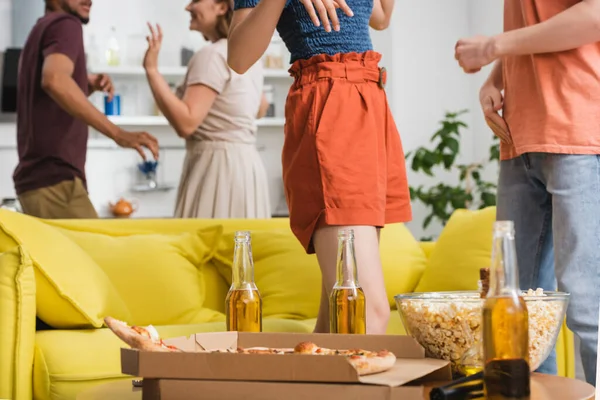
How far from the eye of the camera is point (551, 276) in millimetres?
1657

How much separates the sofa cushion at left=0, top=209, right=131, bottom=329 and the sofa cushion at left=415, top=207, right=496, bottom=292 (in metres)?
0.96

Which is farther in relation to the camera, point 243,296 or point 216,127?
point 216,127

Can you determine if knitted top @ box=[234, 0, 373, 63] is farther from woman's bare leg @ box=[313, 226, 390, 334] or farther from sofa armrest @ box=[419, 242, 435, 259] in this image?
sofa armrest @ box=[419, 242, 435, 259]

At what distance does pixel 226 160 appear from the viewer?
9.86 feet

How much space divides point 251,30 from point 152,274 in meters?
1.21

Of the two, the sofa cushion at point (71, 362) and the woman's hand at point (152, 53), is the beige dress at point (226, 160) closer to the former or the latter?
the woman's hand at point (152, 53)

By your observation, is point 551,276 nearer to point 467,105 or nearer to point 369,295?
point 369,295

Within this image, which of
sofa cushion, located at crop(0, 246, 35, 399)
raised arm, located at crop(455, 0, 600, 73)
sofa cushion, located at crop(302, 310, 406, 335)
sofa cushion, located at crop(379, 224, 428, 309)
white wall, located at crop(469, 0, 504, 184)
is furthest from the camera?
white wall, located at crop(469, 0, 504, 184)

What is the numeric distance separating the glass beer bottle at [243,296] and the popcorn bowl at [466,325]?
268 mm

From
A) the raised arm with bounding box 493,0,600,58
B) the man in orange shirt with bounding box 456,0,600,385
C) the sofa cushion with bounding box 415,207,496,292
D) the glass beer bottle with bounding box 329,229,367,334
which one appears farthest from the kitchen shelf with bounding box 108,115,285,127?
the glass beer bottle with bounding box 329,229,367,334

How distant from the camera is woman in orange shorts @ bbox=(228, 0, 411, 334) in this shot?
139 centimetres

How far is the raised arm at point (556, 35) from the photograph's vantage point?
150 centimetres

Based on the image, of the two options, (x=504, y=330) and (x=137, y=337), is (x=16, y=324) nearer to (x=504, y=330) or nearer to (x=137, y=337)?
(x=137, y=337)

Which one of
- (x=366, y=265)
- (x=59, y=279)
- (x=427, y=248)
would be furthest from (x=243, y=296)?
(x=427, y=248)
